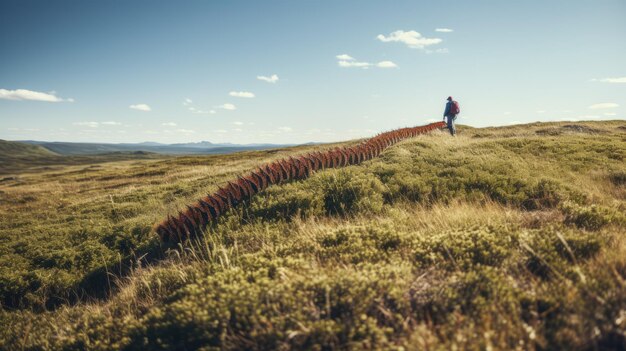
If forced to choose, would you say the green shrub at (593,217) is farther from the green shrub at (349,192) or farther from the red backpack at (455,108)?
the red backpack at (455,108)

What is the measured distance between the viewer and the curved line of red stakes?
24.2 feet

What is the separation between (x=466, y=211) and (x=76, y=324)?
5.96 m

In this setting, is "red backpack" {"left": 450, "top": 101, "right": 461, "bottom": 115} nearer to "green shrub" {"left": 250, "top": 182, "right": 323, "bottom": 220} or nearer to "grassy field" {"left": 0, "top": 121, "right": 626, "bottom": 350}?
"grassy field" {"left": 0, "top": 121, "right": 626, "bottom": 350}

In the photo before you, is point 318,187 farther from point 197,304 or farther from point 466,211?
point 197,304

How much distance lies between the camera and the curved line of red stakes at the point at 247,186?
24.2 feet

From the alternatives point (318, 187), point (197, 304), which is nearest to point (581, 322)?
point (197, 304)

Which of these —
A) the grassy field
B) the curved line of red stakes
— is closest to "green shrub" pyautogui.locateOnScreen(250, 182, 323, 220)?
the grassy field

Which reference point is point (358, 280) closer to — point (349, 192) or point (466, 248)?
point (466, 248)

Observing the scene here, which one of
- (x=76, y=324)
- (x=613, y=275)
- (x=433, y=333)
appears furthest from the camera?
(x=76, y=324)

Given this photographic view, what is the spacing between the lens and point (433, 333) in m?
2.75

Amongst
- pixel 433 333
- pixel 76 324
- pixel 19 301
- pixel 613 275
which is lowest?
pixel 19 301

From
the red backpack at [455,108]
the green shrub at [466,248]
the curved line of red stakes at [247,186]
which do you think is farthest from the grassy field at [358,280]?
the red backpack at [455,108]

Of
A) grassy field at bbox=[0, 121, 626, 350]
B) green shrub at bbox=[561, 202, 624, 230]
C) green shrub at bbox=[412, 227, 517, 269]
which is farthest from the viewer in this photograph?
green shrub at bbox=[561, 202, 624, 230]

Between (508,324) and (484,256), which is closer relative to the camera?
(508,324)
